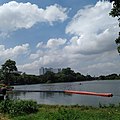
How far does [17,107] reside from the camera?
1455 cm

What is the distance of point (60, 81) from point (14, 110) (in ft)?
405

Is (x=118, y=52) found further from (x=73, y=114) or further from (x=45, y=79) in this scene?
(x=45, y=79)

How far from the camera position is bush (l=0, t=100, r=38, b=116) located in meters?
14.4

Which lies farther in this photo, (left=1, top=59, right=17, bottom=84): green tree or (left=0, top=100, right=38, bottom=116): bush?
(left=1, top=59, right=17, bottom=84): green tree

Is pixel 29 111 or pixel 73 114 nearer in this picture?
pixel 73 114

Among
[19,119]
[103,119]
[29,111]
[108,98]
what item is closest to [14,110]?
[29,111]

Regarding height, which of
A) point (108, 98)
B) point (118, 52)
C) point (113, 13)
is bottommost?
point (108, 98)

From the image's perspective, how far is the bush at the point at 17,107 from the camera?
14.4 metres

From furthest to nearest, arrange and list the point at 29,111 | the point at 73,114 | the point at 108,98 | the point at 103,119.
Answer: the point at 108,98 < the point at 29,111 < the point at 73,114 < the point at 103,119

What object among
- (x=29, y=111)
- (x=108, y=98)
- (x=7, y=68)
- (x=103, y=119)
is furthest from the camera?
(x=7, y=68)

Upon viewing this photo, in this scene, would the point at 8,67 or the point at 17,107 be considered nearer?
the point at 17,107

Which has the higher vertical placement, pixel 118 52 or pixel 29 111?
pixel 118 52

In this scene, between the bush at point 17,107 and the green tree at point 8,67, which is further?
the green tree at point 8,67

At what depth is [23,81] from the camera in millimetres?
126125
